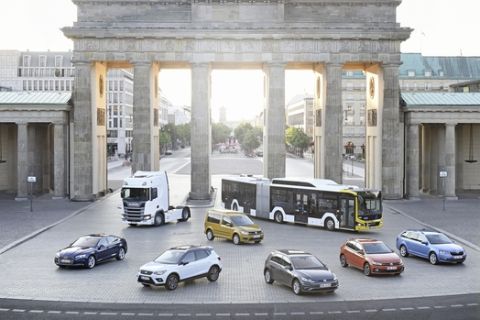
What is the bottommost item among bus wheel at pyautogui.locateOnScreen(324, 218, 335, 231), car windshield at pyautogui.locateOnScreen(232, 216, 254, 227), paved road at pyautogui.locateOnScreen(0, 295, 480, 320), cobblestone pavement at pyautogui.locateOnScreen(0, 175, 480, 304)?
paved road at pyautogui.locateOnScreen(0, 295, 480, 320)

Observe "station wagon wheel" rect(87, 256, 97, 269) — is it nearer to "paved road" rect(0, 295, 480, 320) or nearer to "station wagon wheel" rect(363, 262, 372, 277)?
"paved road" rect(0, 295, 480, 320)

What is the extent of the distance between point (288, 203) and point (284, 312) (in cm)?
2408

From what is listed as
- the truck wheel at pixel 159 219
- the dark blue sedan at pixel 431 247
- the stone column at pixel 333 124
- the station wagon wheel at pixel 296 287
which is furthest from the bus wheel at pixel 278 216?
the station wagon wheel at pixel 296 287

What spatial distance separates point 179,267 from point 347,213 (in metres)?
18.6

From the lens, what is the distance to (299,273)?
2627cm

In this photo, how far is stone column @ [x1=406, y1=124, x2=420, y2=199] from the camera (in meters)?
62.6

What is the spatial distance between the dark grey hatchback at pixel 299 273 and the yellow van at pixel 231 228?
9.48m

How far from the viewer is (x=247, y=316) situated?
23.2 meters

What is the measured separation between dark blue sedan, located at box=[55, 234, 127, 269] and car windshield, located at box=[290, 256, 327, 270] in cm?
1037

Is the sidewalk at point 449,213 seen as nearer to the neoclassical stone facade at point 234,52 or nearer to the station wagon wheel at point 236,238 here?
the neoclassical stone facade at point 234,52

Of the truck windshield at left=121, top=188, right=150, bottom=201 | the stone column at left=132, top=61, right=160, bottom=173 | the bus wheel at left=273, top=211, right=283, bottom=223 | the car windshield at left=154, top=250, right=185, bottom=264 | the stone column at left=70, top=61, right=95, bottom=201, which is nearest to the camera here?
the car windshield at left=154, top=250, right=185, bottom=264

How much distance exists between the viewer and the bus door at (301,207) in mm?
46094

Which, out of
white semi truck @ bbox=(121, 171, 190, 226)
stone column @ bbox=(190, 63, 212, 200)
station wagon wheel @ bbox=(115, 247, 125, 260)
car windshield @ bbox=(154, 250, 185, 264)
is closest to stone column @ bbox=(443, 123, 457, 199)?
stone column @ bbox=(190, 63, 212, 200)

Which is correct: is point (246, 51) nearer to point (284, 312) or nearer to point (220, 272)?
point (220, 272)
